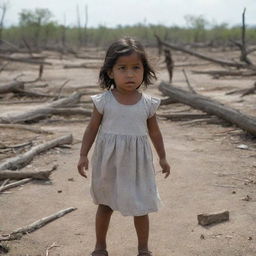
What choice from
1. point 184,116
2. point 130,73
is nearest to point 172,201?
point 130,73

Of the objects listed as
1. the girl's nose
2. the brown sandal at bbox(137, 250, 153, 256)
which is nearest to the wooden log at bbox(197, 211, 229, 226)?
the brown sandal at bbox(137, 250, 153, 256)

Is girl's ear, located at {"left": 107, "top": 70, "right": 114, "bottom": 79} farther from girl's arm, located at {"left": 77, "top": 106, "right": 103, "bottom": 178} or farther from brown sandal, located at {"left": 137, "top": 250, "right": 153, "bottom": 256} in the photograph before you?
brown sandal, located at {"left": 137, "top": 250, "right": 153, "bottom": 256}

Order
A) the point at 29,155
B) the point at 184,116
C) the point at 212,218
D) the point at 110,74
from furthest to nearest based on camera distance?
the point at 184,116 < the point at 29,155 < the point at 212,218 < the point at 110,74

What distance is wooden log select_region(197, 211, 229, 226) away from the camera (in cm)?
355

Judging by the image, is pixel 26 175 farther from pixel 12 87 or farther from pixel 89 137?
pixel 12 87

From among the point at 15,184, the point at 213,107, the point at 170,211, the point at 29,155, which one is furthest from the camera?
the point at 213,107

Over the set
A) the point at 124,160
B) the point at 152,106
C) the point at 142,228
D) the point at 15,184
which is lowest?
the point at 15,184

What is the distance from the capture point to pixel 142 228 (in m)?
3.03

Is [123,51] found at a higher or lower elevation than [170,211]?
higher

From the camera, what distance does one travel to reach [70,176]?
4922 mm

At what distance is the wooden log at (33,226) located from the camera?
3.40 m

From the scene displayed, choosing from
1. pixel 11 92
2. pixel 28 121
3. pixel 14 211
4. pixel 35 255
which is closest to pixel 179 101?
pixel 28 121

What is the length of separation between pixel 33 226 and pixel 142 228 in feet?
3.01

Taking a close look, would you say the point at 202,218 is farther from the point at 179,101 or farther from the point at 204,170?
the point at 179,101
